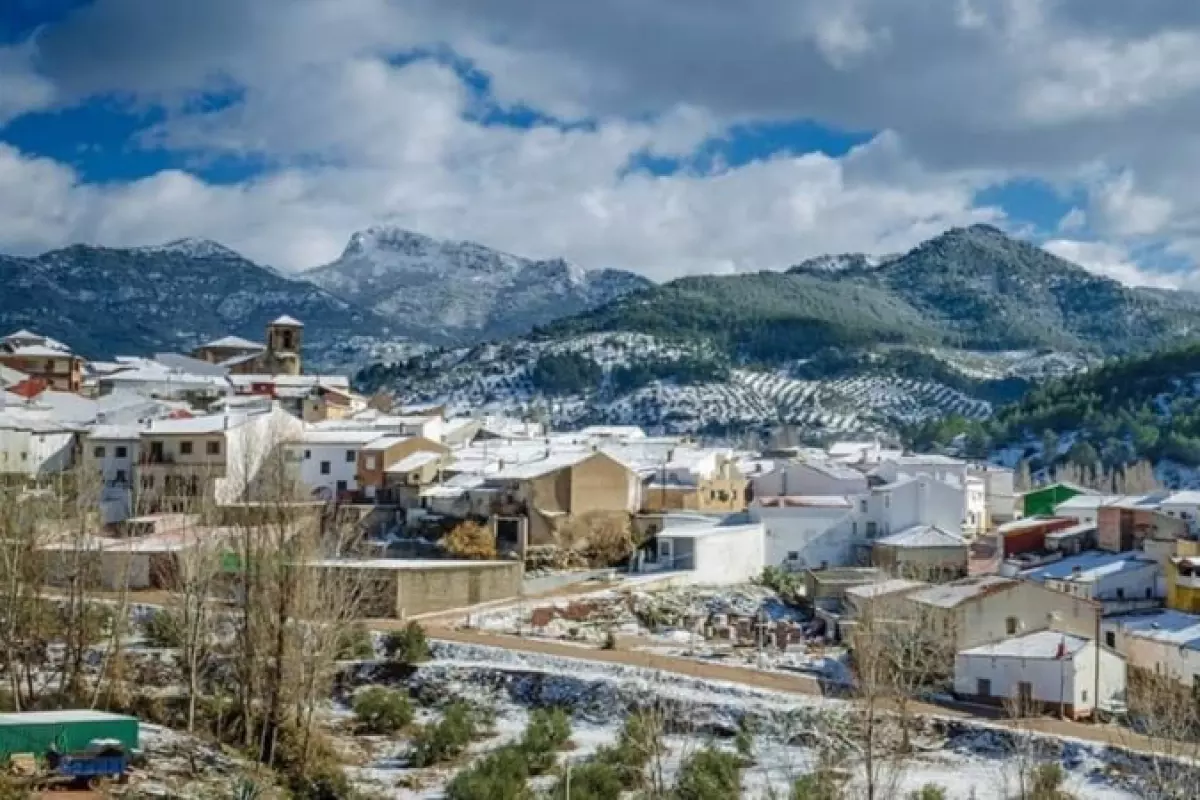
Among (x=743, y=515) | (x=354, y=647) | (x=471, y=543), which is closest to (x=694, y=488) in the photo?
(x=743, y=515)

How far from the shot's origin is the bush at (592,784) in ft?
82.5

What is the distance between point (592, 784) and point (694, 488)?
2814cm

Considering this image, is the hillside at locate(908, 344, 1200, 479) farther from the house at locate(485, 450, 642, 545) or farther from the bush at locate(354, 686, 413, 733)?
the bush at locate(354, 686, 413, 733)

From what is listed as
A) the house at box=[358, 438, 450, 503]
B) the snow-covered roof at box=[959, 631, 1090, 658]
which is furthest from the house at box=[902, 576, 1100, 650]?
the house at box=[358, 438, 450, 503]

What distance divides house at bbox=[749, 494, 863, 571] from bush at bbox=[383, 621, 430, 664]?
1694 cm

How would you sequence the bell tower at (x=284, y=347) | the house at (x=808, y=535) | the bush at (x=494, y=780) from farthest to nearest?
the bell tower at (x=284, y=347)
the house at (x=808, y=535)
the bush at (x=494, y=780)

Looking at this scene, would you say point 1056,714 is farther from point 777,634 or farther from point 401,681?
point 401,681

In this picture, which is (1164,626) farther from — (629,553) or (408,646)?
(408,646)

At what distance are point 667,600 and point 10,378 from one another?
40384mm

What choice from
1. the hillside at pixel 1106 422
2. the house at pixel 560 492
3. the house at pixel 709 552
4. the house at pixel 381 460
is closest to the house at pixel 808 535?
the house at pixel 709 552

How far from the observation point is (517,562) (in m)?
43.2

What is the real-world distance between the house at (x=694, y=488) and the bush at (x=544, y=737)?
821 inches

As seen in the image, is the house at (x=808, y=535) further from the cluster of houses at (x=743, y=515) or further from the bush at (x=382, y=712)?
the bush at (x=382, y=712)

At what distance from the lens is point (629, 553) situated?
155ft
